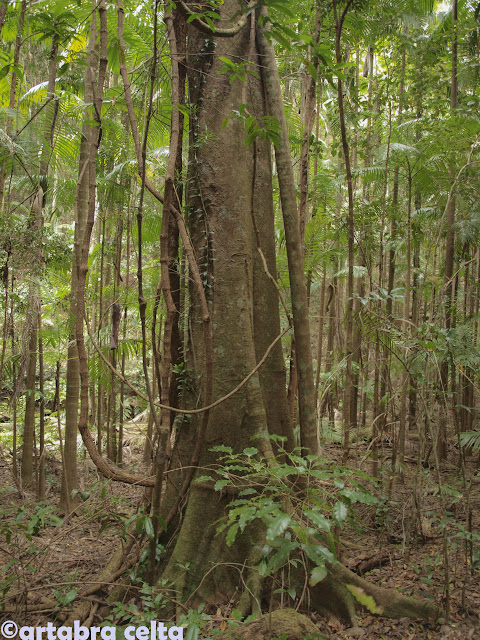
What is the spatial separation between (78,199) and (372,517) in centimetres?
399

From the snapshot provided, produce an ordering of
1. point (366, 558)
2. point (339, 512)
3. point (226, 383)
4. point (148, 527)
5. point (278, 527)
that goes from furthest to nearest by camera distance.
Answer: point (366, 558), point (226, 383), point (148, 527), point (339, 512), point (278, 527)

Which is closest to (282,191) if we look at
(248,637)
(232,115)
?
(232,115)

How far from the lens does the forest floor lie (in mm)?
2812

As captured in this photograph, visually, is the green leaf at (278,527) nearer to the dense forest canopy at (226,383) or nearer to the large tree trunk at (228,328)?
the dense forest canopy at (226,383)

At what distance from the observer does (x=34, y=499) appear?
6.32 meters

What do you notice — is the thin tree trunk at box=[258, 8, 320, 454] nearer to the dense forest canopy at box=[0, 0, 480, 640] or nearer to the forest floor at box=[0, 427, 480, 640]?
the dense forest canopy at box=[0, 0, 480, 640]

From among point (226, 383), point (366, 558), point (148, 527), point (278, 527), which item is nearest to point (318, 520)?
point (278, 527)

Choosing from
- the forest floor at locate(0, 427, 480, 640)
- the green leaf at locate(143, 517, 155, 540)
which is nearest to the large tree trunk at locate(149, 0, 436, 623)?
the forest floor at locate(0, 427, 480, 640)

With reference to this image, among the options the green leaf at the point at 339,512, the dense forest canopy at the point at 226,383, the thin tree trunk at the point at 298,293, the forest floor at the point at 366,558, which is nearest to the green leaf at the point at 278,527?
the dense forest canopy at the point at 226,383

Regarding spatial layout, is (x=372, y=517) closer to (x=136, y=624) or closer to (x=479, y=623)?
(x=479, y=623)

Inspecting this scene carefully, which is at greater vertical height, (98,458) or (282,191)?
(282,191)

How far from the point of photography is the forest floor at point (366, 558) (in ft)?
9.23

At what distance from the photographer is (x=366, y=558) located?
367 centimetres

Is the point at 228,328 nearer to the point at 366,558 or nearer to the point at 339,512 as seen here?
the point at 339,512
